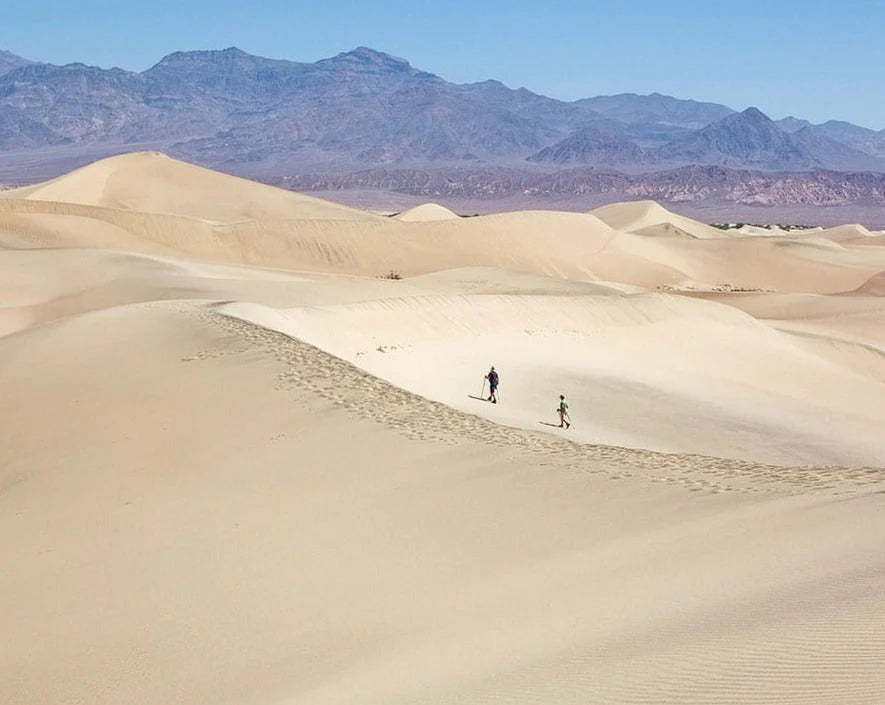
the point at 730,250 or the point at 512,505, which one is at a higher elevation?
the point at 730,250

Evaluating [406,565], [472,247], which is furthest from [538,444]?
[472,247]

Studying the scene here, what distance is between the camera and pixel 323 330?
21.6m

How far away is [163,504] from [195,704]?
3.97 metres

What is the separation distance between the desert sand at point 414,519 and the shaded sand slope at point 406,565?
0.09 ft

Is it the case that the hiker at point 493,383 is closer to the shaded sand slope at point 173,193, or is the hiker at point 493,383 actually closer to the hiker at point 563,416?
the hiker at point 563,416

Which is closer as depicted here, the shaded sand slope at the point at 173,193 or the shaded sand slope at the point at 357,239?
the shaded sand slope at the point at 357,239

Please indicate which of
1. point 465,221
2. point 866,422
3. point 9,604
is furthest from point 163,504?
point 465,221

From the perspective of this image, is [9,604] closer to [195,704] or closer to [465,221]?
[195,704]

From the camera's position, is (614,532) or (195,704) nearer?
(195,704)

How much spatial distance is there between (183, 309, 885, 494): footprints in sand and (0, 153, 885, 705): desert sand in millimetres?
62

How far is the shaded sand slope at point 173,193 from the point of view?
7100 cm

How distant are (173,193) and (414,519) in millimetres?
71152

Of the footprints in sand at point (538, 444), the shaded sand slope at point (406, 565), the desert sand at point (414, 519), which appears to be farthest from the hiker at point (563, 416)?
the shaded sand slope at point (406, 565)

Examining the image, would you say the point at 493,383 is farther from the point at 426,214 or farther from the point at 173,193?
the point at 426,214
